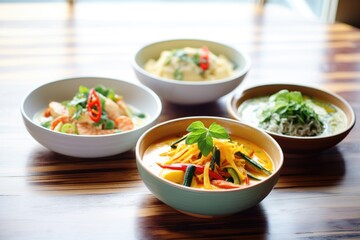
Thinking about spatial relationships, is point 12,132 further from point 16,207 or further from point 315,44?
point 315,44

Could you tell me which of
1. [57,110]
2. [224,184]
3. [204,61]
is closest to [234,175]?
[224,184]

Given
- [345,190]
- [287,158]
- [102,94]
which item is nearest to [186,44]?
[102,94]

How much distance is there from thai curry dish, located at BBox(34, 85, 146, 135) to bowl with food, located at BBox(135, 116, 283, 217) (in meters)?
0.21

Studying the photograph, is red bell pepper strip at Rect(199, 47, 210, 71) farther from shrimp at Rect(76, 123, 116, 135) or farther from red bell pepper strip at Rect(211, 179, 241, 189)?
red bell pepper strip at Rect(211, 179, 241, 189)

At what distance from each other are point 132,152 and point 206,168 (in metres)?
0.42

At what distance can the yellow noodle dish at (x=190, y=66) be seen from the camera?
2.20m

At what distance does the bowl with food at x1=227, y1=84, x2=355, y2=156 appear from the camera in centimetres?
180

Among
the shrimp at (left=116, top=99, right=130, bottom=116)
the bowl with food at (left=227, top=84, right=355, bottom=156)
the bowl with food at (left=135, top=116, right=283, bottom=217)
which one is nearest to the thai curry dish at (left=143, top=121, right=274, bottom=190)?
the bowl with food at (left=135, top=116, right=283, bottom=217)

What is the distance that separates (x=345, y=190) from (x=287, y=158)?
226 mm

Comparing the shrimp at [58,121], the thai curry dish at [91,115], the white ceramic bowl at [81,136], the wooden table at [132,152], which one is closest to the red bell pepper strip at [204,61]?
the wooden table at [132,152]

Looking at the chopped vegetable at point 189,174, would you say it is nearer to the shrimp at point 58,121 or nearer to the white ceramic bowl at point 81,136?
the white ceramic bowl at point 81,136

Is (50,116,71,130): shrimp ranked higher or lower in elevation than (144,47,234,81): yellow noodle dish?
lower

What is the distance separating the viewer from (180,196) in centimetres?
144

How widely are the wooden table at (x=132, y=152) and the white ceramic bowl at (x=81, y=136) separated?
61 mm
